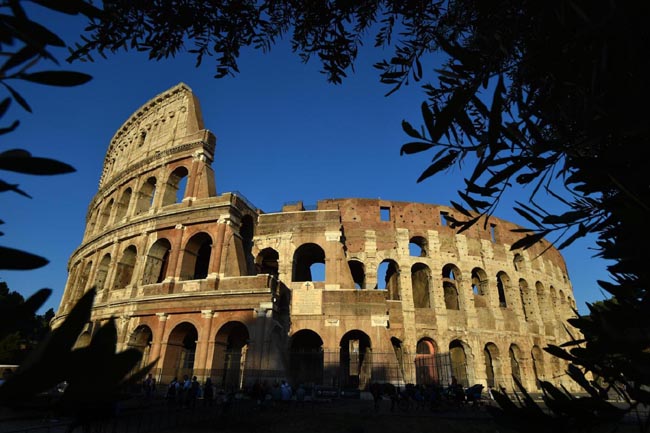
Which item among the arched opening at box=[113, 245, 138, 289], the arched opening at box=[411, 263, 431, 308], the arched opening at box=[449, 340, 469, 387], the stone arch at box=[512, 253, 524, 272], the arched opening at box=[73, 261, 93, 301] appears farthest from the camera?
the stone arch at box=[512, 253, 524, 272]

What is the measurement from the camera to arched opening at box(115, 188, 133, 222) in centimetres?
2197

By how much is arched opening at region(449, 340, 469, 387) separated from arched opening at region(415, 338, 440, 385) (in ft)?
4.58

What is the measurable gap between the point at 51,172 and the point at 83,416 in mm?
671

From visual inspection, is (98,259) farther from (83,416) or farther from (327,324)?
(83,416)

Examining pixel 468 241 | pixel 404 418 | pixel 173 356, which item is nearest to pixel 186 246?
pixel 173 356

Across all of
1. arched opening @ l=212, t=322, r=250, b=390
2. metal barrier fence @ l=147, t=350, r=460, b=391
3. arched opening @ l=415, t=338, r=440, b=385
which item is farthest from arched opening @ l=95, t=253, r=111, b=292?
arched opening @ l=415, t=338, r=440, b=385

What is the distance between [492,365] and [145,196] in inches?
889

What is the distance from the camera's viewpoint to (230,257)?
16344mm

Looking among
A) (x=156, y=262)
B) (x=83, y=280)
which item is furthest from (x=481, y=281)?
(x=83, y=280)

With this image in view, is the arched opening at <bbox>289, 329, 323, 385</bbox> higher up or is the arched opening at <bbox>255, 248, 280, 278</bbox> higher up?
the arched opening at <bbox>255, 248, 280, 278</bbox>

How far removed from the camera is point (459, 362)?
2092 centimetres

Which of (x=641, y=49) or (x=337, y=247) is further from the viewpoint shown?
(x=337, y=247)

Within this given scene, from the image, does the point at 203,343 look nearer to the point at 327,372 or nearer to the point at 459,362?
the point at 327,372

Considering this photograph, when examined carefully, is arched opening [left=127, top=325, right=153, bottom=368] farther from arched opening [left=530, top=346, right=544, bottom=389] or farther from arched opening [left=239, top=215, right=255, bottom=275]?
arched opening [left=530, top=346, right=544, bottom=389]
